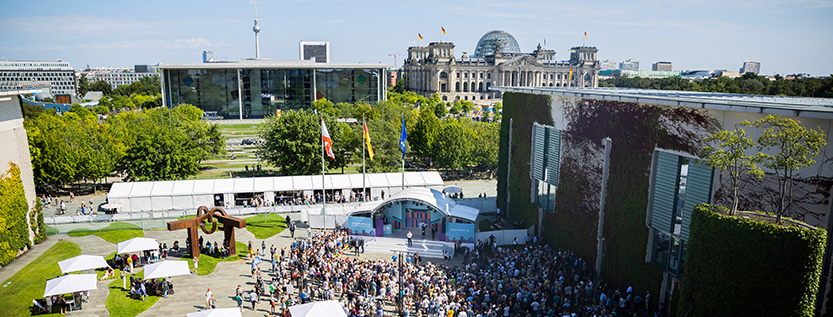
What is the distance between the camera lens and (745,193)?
1745cm

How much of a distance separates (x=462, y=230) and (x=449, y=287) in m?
7.84

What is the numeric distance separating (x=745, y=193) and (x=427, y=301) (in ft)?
41.6

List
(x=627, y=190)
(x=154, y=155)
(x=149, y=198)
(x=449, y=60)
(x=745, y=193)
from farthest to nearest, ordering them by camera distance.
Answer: (x=449, y=60)
(x=154, y=155)
(x=149, y=198)
(x=627, y=190)
(x=745, y=193)

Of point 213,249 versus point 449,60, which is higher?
point 449,60

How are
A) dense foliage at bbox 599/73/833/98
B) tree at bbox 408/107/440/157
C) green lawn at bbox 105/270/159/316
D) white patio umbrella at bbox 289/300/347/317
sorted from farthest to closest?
dense foliage at bbox 599/73/833/98 < tree at bbox 408/107/440/157 < green lawn at bbox 105/270/159/316 < white patio umbrella at bbox 289/300/347/317

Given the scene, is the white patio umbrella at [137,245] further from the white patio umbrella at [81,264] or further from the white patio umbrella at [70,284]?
the white patio umbrella at [70,284]

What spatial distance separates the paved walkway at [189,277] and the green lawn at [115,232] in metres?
0.47

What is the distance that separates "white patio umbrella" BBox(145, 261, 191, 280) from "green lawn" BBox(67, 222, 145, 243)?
994 cm

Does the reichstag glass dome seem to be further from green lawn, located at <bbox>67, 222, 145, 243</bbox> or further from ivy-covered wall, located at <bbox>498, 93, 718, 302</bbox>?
green lawn, located at <bbox>67, 222, 145, 243</bbox>

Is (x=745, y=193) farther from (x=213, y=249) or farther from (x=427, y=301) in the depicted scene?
(x=213, y=249)

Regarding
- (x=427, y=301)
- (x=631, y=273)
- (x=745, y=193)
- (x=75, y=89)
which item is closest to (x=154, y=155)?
(x=427, y=301)

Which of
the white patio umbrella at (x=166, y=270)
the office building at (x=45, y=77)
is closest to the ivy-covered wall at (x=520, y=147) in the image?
the white patio umbrella at (x=166, y=270)

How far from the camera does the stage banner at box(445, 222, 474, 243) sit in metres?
29.9

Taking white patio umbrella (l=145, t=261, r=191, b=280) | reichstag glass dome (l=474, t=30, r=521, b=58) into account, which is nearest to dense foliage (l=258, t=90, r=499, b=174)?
white patio umbrella (l=145, t=261, r=191, b=280)
